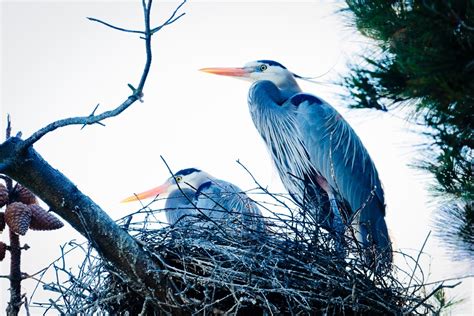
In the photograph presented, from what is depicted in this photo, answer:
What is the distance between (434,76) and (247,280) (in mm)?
706

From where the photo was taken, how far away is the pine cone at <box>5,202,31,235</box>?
1679mm

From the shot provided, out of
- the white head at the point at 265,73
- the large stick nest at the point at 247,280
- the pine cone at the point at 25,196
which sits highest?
the white head at the point at 265,73

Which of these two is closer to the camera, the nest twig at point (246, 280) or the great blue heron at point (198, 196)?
the nest twig at point (246, 280)

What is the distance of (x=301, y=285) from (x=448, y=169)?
759 millimetres

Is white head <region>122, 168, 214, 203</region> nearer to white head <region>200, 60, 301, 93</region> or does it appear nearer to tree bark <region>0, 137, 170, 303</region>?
white head <region>200, 60, 301, 93</region>

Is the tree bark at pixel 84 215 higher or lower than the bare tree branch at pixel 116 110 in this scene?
lower

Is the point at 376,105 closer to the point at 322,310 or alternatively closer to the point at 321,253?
the point at 321,253

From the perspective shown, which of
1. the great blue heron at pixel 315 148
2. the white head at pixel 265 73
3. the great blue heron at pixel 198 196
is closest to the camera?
the great blue heron at pixel 198 196

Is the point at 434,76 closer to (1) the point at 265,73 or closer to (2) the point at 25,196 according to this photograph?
(2) the point at 25,196

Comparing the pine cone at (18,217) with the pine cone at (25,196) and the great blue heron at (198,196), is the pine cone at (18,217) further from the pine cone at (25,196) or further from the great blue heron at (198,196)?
the great blue heron at (198,196)

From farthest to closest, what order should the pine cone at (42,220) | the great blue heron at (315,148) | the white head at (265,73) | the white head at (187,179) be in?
the white head at (187,179) → the white head at (265,73) → the great blue heron at (315,148) → the pine cone at (42,220)

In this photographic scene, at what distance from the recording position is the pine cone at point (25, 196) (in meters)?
1.80

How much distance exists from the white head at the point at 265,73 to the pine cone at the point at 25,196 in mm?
2321

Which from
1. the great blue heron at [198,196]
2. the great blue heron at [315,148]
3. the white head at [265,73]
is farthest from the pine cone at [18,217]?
the white head at [265,73]
